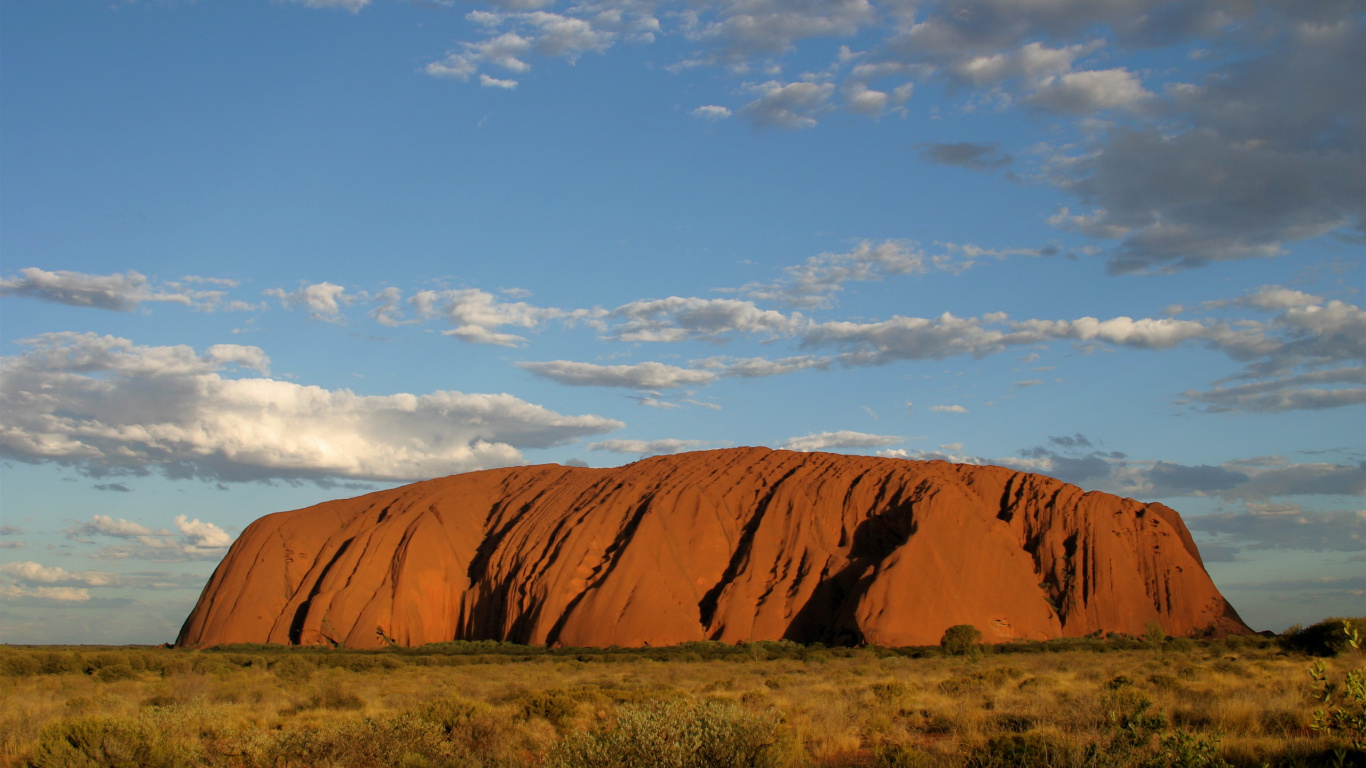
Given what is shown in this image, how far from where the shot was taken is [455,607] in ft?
184

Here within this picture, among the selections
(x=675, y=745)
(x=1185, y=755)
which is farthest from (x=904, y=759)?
(x=675, y=745)

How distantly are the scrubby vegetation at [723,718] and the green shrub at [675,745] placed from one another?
0.07 feet

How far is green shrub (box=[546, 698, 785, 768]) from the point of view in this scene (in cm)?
830

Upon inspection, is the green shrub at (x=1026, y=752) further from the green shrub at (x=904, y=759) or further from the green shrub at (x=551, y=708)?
the green shrub at (x=551, y=708)

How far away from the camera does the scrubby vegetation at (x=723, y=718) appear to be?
8898mm

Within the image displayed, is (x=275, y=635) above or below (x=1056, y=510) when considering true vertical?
below

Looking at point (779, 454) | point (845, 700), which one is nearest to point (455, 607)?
point (779, 454)

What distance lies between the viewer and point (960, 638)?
42.7 meters

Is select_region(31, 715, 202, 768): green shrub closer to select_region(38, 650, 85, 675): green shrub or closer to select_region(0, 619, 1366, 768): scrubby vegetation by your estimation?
select_region(0, 619, 1366, 768): scrubby vegetation

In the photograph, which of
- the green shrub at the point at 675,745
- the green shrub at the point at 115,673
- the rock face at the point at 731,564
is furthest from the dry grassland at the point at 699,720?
the rock face at the point at 731,564

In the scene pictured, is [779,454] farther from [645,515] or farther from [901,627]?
[901,627]

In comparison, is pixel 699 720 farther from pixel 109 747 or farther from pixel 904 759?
pixel 109 747

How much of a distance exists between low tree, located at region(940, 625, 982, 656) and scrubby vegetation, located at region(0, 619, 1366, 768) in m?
12.5

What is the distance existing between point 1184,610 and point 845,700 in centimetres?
4576
